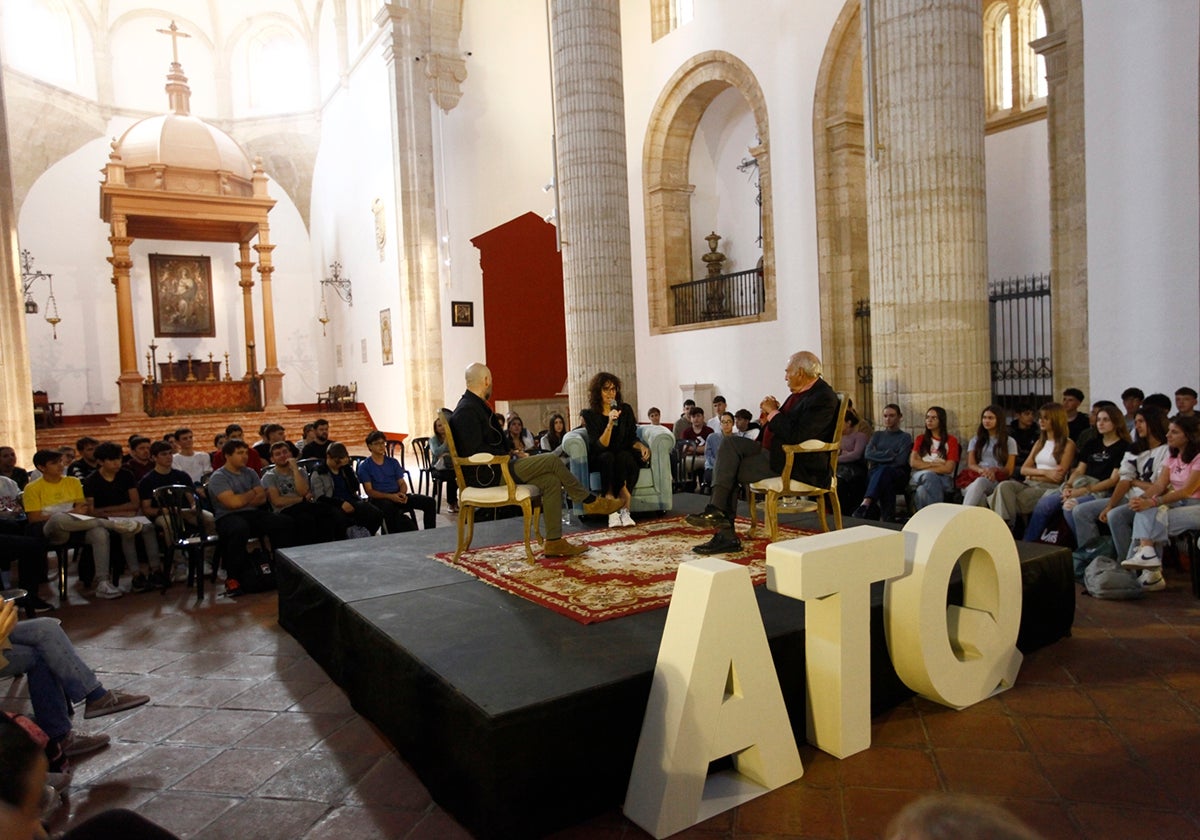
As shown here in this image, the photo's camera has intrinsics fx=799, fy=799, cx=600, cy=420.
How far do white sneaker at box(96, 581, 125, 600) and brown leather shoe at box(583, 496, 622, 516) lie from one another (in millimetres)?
3295

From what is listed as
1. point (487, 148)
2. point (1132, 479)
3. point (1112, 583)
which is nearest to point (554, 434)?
point (1132, 479)

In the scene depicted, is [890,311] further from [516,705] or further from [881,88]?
[516,705]

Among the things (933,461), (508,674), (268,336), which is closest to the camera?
(508,674)

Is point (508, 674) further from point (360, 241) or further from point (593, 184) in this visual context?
point (360, 241)

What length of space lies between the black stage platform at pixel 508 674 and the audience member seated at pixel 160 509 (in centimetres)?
198

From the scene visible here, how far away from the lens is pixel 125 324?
51.9 feet

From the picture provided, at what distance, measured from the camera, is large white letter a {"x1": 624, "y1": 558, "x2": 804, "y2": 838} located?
2.33 metres

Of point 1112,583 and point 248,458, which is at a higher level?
point 248,458

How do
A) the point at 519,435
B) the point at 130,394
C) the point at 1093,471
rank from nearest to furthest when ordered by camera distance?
the point at 1093,471, the point at 519,435, the point at 130,394

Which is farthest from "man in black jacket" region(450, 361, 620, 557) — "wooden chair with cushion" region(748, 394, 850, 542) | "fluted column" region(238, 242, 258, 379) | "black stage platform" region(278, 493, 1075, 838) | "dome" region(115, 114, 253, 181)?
"dome" region(115, 114, 253, 181)

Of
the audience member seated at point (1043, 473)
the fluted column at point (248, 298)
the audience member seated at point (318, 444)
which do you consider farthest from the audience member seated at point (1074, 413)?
the fluted column at point (248, 298)

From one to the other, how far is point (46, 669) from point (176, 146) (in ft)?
52.8

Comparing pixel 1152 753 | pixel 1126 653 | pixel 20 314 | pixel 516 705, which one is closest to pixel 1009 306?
pixel 1126 653

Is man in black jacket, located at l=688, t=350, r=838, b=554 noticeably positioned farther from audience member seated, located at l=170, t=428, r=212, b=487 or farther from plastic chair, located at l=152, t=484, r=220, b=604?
audience member seated, located at l=170, t=428, r=212, b=487
